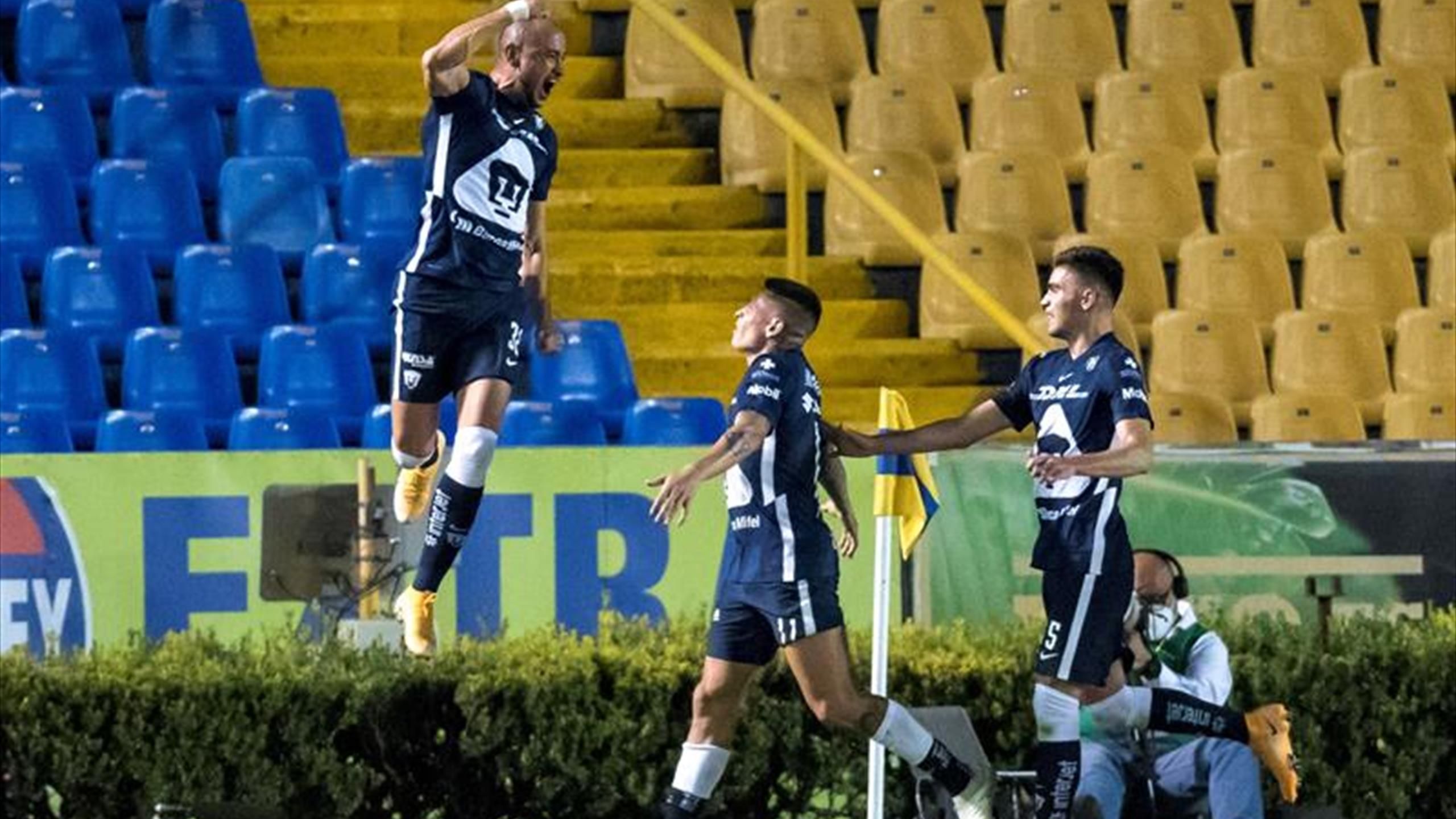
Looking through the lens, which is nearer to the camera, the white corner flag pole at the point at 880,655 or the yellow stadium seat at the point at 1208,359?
the white corner flag pole at the point at 880,655

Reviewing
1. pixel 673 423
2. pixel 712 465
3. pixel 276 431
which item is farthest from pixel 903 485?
pixel 276 431

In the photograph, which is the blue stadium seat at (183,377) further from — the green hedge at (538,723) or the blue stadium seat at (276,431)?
the green hedge at (538,723)

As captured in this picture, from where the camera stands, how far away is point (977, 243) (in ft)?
59.4

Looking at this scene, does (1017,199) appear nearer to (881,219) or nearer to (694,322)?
(881,219)

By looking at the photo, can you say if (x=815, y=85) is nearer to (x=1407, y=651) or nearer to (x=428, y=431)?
(x=1407, y=651)

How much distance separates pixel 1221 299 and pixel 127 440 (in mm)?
5712

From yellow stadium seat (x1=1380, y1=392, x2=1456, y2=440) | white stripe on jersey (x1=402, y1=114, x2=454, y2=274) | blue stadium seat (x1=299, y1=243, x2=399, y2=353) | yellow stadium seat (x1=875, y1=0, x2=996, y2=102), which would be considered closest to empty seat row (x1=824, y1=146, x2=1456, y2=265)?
yellow stadium seat (x1=875, y1=0, x2=996, y2=102)

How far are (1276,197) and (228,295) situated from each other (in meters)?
5.59

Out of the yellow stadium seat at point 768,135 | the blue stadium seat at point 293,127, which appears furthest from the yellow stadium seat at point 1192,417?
the blue stadium seat at point 293,127

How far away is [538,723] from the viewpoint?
12.8 m

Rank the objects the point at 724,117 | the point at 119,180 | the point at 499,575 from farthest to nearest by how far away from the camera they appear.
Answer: the point at 724,117 < the point at 119,180 < the point at 499,575

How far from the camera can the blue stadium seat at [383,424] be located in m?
16.1

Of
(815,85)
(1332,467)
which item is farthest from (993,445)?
(815,85)

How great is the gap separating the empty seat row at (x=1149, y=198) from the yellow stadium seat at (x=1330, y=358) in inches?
32.9
